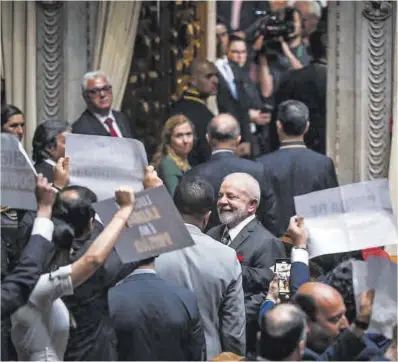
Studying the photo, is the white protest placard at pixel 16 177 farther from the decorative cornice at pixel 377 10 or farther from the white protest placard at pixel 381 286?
the decorative cornice at pixel 377 10

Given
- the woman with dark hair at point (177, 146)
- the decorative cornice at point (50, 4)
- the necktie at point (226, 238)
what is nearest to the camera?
the necktie at point (226, 238)

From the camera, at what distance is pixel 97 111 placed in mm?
14156

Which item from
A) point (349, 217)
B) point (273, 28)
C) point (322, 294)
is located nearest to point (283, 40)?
point (273, 28)

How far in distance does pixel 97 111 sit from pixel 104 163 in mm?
4400

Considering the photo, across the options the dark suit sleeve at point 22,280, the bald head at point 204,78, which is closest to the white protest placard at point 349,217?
the dark suit sleeve at point 22,280

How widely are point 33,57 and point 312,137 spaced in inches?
102

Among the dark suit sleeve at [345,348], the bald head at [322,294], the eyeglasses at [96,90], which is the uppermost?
the eyeglasses at [96,90]

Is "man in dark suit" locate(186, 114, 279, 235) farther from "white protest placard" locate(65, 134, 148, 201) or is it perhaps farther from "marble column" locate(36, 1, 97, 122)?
"marble column" locate(36, 1, 97, 122)

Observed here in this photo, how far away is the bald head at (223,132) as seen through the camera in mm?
12508

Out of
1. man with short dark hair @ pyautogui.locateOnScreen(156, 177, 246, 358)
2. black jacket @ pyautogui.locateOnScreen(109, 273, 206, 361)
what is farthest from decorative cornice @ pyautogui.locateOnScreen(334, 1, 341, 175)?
black jacket @ pyautogui.locateOnScreen(109, 273, 206, 361)

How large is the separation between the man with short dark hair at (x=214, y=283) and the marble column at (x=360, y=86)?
601 cm

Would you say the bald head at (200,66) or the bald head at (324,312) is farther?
the bald head at (200,66)

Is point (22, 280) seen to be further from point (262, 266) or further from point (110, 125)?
point (110, 125)

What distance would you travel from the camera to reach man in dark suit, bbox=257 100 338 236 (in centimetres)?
1268
